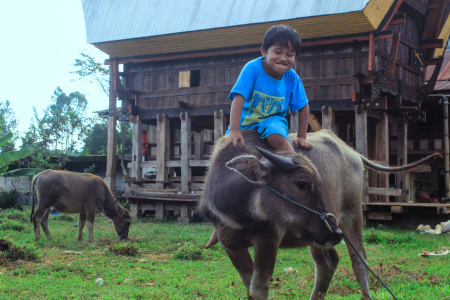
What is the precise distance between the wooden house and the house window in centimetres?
3

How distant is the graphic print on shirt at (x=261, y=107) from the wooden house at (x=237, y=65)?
849 centimetres

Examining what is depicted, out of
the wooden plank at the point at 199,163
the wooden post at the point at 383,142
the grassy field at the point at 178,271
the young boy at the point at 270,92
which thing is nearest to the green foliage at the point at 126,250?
the grassy field at the point at 178,271

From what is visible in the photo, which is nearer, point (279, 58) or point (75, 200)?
point (279, 58)

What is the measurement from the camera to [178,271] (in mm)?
6598

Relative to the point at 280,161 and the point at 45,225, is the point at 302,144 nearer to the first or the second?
the point at 280,161

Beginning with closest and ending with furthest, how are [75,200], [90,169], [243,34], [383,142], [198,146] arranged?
[75,200], [243,34], [383,142], [198,146], [90,169]

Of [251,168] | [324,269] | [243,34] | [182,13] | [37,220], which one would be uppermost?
[182,13]

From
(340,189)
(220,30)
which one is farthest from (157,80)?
(340,189)

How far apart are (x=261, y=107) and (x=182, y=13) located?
1113cm

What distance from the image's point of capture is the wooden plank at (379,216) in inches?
477

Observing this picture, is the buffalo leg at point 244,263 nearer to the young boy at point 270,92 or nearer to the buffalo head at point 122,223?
the young boy at point 270,92

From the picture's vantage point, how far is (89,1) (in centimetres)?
1584

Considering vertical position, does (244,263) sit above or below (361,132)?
below

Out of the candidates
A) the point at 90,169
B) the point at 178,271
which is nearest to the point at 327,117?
the point at 178,271
